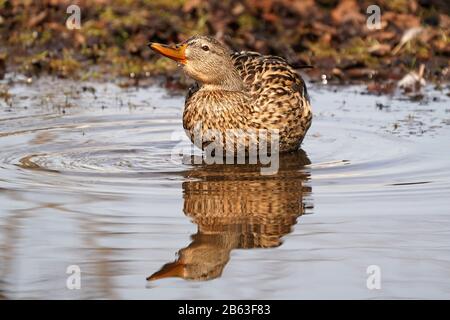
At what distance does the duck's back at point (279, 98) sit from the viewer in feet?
28.7

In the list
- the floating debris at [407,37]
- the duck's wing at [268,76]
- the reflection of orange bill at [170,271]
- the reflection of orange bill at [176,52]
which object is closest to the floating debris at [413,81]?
the floating debris at [407,37]

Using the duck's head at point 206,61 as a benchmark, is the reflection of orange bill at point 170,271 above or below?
below

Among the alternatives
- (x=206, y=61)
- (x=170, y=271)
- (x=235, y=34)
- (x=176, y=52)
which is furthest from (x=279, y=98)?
(x=235, y=34)

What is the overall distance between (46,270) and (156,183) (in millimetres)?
2004

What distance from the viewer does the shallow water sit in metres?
5.71

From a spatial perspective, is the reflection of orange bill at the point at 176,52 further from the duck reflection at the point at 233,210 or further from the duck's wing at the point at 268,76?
the duck reflection at the point at 233,210

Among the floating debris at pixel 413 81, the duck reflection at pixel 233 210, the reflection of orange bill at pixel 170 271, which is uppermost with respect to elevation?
the floating debris at pixel 413 81

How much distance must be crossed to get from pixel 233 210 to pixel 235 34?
20.3 ft

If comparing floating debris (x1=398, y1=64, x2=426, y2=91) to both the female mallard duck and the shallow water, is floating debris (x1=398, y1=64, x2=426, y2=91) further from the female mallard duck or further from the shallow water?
the female mallard duck

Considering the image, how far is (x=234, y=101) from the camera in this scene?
868 centimetres

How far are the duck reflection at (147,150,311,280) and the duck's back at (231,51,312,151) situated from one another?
235 millimetres

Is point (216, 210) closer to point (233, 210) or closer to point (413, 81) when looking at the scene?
point (233, 210)

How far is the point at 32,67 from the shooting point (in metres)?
12.4
